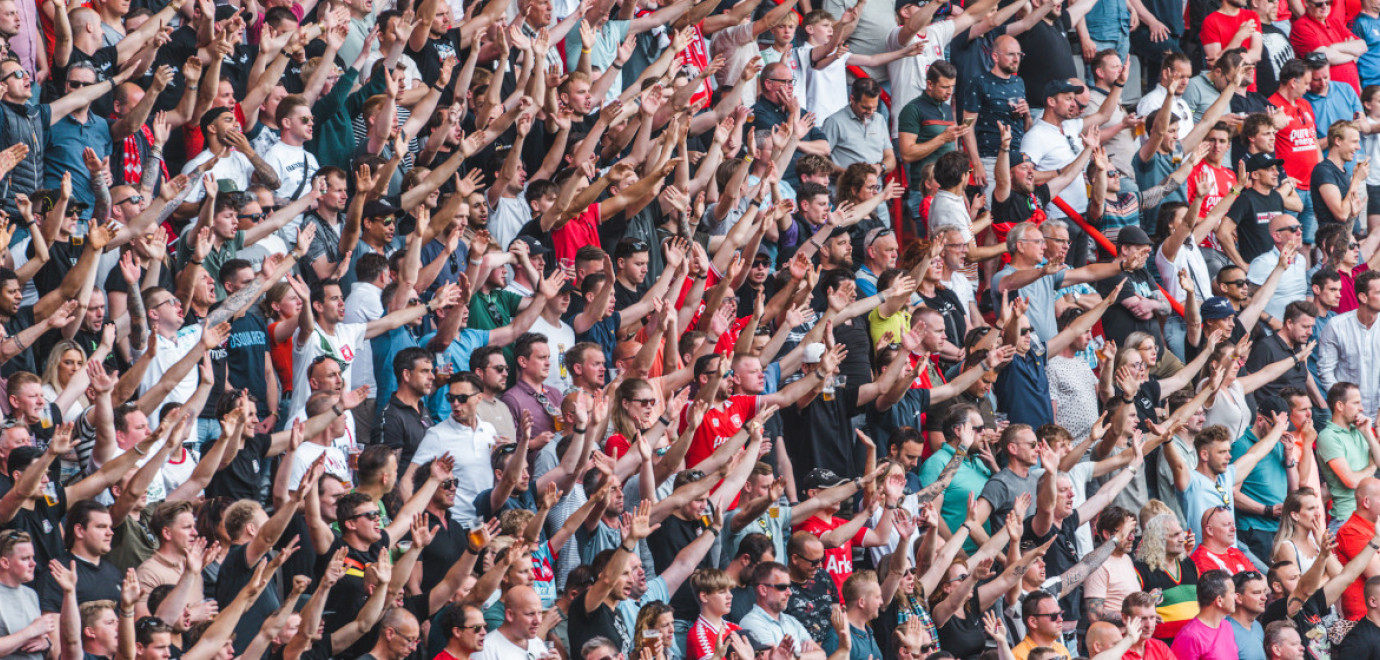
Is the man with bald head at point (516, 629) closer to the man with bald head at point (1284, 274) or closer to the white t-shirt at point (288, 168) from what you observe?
the white t-shirt at point (288, 168)

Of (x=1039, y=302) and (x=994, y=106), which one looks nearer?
(x=1039, y=302)

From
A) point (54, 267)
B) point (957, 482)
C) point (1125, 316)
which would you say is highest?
point (54, 267)

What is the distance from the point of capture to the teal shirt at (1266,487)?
14078mm

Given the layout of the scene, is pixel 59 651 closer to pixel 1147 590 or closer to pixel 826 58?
pixel 1147 590

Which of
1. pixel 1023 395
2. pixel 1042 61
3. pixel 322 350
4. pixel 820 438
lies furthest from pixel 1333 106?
pixel 322 350

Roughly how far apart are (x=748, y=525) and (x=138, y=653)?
350cm

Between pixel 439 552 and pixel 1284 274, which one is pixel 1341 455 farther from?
pixel 439 552

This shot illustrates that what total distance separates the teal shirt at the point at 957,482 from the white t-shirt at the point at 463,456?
2.53 meters

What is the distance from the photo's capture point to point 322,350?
11461 millimetres

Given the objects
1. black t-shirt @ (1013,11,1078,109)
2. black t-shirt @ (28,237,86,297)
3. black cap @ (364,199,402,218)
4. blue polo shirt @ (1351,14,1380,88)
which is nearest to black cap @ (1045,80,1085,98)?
black t-shirt @ (1013,11,1078,109)

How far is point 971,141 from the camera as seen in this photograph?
15.4 m

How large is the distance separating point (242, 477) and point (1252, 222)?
26.2 feet

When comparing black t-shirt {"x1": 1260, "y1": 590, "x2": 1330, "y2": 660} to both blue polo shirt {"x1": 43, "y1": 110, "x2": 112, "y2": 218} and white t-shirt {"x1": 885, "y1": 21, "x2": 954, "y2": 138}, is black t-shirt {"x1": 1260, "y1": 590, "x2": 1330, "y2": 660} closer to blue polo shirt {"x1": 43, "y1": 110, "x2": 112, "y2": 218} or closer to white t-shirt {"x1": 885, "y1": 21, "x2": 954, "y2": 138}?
white t-shirt {"x1": 885, "y1": 21, "x2": 954, "y2": 138}

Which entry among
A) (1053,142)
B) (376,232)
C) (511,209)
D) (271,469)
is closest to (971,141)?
(1053,142)
